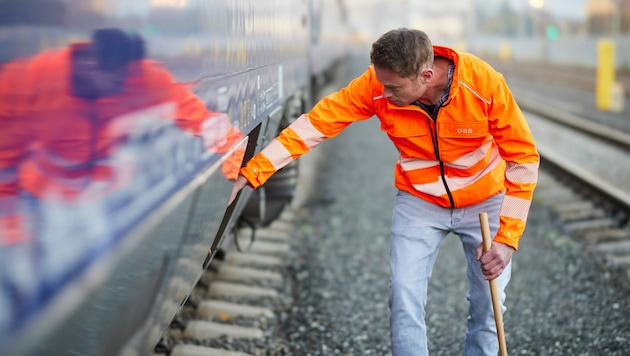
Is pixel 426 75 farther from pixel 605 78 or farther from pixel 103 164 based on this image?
pixel 605 78

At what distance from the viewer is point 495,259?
Result: 294 centimetres

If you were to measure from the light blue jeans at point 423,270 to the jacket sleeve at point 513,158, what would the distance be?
0.32m

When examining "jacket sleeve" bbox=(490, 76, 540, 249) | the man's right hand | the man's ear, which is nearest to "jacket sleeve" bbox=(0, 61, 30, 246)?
the man's right hand

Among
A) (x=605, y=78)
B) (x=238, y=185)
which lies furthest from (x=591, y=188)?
(x=605, y=78)

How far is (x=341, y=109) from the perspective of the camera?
316 centimetres

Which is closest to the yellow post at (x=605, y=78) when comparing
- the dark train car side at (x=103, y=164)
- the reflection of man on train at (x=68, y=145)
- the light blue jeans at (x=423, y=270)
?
the light blue jeans at (x=423, y=270)

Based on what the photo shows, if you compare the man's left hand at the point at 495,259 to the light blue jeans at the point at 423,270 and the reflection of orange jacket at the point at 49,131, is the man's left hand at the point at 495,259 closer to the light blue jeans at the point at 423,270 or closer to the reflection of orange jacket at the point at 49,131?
the light blue jeans at the point at 423,270

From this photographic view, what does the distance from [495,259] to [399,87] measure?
2.52ft

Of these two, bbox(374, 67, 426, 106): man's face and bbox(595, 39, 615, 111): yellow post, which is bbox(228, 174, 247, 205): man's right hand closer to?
bbox(374, 67, 426, 106): man's face

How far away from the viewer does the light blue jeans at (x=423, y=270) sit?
3.12 m

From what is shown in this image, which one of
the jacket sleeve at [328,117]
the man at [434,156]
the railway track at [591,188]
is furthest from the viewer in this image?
the railway track at [591,188]

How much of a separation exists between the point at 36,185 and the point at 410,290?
6.87ft

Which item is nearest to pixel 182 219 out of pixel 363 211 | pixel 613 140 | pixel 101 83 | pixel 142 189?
pixel 142 189

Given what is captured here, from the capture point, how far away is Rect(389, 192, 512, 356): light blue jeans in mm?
3117
